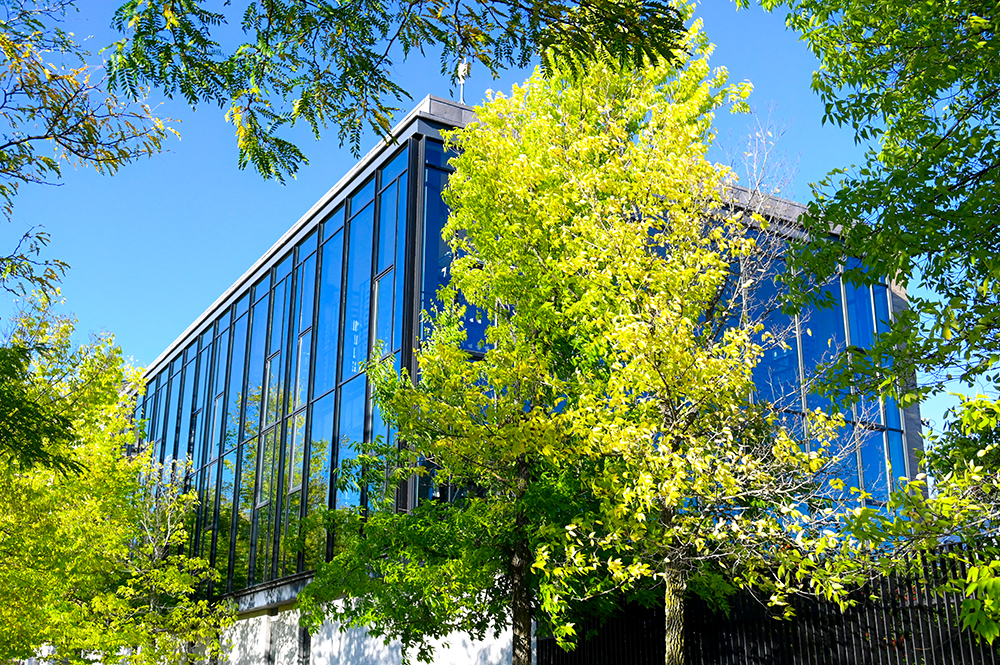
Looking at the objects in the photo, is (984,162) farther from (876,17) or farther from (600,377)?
(600,377)

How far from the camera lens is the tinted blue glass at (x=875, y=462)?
2104 centimetres

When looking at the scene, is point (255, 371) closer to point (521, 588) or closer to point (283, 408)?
point (283, 408)

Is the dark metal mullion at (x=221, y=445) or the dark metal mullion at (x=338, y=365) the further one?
the dark metal mullion at (x=221, y=445)

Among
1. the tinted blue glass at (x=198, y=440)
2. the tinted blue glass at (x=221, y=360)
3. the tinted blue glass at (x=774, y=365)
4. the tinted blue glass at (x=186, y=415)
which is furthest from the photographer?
the tinted blue glass at (x=186, y=415)

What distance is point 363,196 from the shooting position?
2298cm

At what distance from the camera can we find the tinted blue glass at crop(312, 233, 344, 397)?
75.2 ft

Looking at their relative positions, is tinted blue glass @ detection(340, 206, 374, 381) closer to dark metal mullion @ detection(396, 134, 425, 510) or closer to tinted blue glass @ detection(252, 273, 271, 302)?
dark metal mullion @ detection(396, 134, 425, 510)

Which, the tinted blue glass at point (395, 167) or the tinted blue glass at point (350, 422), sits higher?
the tinted blue glass at point (395, 167)

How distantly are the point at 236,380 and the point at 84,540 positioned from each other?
8.43 meters

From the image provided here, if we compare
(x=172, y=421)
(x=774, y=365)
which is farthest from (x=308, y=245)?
(x=172, y=421)

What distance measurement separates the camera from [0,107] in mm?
8789

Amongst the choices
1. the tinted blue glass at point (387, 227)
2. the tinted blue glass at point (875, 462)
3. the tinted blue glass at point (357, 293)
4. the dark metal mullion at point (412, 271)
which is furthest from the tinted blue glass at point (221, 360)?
the tinted blue glass at point (875, 462)

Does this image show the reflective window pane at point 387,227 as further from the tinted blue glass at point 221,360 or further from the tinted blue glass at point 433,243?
the tinted blue glass at point 221,360

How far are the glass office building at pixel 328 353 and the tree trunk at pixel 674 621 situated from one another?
6.82m
